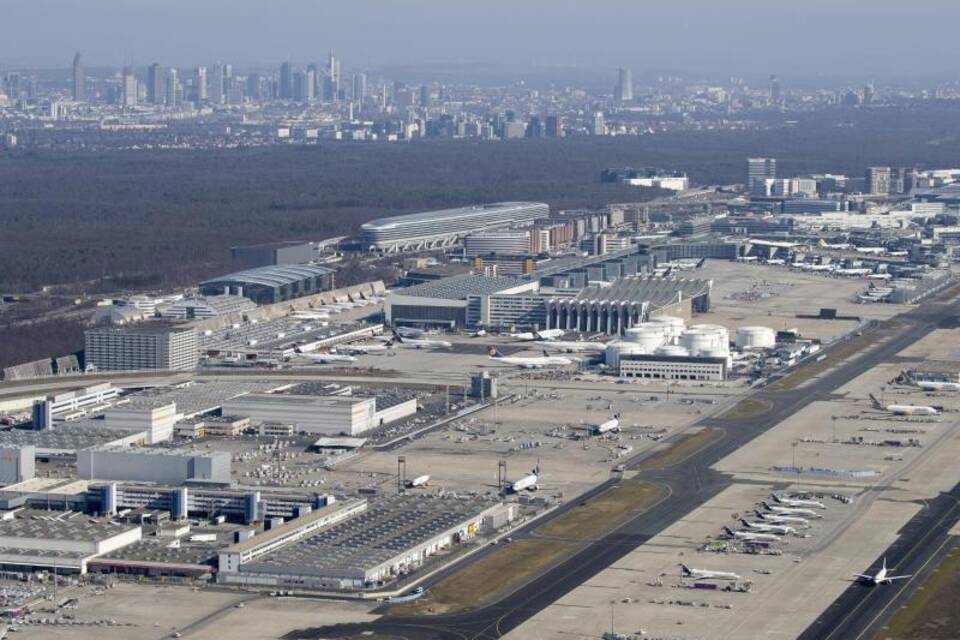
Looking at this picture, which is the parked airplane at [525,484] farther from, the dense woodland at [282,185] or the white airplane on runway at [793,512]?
the dense woodland at [282,185]

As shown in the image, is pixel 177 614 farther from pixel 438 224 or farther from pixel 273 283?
pixel 438 224

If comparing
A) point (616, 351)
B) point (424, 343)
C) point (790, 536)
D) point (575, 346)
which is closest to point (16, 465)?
point (790, 536)

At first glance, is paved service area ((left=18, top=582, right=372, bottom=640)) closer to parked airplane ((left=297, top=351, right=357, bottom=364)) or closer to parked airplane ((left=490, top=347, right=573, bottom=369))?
parked airplane ((left=297, top=351, right=357, bottom=364))

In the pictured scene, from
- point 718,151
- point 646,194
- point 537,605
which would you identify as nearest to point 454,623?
point 537,605

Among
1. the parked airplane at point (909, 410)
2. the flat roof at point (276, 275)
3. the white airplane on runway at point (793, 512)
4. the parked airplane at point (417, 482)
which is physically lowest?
the parked airplane at point (417, 482)

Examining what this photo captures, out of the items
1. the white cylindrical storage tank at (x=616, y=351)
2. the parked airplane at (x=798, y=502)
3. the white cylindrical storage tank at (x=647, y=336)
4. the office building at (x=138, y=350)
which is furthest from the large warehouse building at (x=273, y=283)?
the parked airplane at (x=798, y=502)

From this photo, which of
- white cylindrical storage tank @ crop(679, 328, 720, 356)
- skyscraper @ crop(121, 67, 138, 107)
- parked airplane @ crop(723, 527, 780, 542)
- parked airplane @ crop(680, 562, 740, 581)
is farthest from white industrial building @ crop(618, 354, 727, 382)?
skyscraper @ crop(121, 67, 138, 107)
